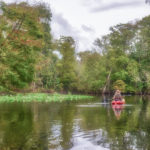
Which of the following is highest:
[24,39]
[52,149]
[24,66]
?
[24,39]

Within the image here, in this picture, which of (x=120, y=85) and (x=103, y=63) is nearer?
(x=120, y=85)

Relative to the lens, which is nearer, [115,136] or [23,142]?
[23,142]

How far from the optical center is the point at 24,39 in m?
14.5

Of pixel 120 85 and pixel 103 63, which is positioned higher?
pixel 103 63

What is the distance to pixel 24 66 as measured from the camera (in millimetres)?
16984

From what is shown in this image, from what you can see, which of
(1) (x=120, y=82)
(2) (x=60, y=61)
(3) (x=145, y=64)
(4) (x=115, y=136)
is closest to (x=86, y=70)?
(2) (x=60, y=61)

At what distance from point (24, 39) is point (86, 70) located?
4820cm

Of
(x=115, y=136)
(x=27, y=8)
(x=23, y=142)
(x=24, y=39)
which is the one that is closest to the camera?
(x=23, y=142)

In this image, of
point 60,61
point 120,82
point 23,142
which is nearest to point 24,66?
point 23,142

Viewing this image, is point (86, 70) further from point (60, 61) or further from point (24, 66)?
point (24, 66)

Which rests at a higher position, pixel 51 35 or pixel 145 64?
pixel 51 35

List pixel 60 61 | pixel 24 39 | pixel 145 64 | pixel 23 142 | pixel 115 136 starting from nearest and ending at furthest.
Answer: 1. pixel 23 142
2. pixel 115 136
3. pixel 24 39
4. pixel 145 64
5. pixel 60 61

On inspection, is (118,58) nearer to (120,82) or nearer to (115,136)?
(120,82)

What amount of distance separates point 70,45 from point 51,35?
6208 millimetres
